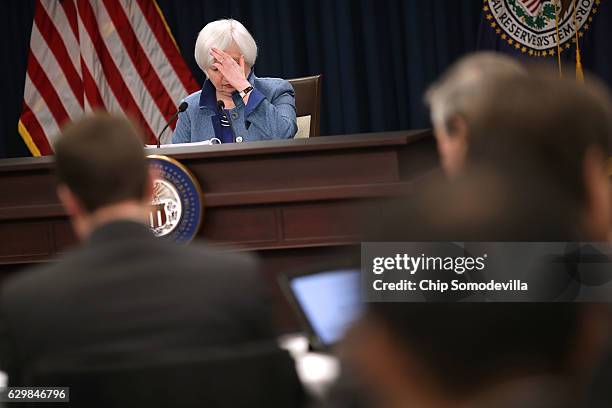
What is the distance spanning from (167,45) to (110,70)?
0.44m

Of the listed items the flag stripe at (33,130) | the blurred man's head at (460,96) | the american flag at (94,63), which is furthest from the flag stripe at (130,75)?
the blurred man's head at (460,96)

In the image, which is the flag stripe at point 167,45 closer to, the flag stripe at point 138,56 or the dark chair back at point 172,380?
the flag stripe at point 138,56

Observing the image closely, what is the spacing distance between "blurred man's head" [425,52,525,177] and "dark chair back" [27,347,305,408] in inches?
21.4

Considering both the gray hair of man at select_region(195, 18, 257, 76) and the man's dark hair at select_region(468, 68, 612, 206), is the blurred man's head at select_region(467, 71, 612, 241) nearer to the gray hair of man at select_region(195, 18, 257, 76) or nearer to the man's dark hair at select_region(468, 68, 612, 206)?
the man's dark hair at select_region(468, 68, 612, 206)

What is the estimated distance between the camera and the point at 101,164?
1.57m

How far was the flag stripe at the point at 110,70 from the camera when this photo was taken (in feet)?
20.1

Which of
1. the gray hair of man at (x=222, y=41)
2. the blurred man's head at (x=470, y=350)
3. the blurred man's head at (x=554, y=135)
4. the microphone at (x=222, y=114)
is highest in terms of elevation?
the gray hair of man at (x=222, y=41)

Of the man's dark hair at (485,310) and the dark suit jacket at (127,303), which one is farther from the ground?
the man's dark hair at (485,310)

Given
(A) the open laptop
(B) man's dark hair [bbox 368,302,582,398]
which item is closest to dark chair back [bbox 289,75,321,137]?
(A) the open laptop

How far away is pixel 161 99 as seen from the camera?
6.14m

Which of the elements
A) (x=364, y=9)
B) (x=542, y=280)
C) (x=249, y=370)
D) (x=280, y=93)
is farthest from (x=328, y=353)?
(x=364, y=9)

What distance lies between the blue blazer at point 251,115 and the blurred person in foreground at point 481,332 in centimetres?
345

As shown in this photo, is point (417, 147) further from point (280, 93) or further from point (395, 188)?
point (280, 93)

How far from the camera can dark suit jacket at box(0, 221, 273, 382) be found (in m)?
1.40
